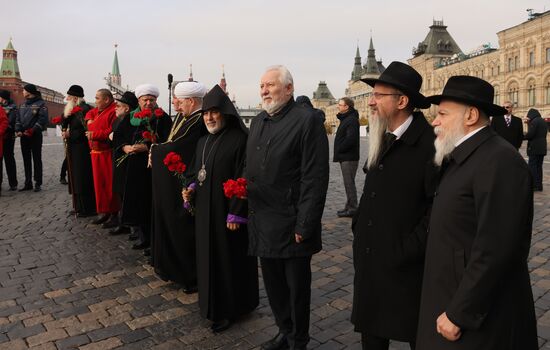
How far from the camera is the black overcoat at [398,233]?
253 cm

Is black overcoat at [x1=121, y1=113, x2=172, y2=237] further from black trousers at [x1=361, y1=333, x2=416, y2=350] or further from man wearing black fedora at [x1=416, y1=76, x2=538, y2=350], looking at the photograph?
man wearing black fedora at [x1=416, y1=76, x2=538, y2=350]

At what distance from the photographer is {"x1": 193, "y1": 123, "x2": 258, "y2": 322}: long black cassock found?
384 centimetres

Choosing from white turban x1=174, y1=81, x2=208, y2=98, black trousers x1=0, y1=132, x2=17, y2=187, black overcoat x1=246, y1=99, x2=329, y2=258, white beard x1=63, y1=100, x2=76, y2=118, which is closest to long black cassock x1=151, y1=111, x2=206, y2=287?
white turban x1=174, y1=81, x2=208, y2=98

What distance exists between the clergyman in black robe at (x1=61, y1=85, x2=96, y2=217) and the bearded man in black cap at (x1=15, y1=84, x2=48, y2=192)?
3025 millimetres

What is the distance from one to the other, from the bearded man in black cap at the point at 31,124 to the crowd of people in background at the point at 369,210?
569 cm

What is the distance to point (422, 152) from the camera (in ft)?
8.34

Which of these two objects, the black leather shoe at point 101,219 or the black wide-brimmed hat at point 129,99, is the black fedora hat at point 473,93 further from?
the black leather shoe at point 101,219

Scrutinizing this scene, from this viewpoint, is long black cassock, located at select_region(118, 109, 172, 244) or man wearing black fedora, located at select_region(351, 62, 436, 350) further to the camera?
long black cassock, located at select_region(118, 109, 172, 244)

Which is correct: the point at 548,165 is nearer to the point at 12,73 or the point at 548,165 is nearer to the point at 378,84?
the point at 378,84

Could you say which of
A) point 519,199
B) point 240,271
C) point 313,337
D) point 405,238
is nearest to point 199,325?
point 240,271

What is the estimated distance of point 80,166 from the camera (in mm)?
8016

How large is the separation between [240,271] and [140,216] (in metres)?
2.40

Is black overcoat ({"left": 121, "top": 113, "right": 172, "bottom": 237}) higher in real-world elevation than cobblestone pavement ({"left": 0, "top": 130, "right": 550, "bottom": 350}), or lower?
higher

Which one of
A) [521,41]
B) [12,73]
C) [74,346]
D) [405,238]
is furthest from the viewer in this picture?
[12,73]
